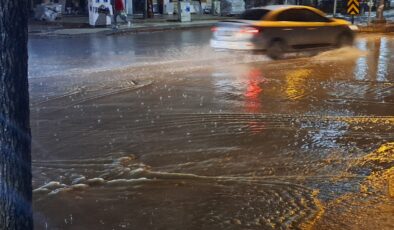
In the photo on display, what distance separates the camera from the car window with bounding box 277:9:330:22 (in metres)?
15.7

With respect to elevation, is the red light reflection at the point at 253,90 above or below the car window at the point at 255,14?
below

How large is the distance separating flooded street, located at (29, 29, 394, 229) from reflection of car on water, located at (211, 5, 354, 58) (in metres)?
1.44

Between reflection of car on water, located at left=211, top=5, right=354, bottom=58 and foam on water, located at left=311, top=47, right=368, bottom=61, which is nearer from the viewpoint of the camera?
reflection of car on water, located at left=211, top=5, right=354, bottom=58

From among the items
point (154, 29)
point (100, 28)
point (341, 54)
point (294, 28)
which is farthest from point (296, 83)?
point (100, 28)

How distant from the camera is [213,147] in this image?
7.09 m

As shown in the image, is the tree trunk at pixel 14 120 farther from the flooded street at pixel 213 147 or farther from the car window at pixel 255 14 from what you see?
the car window at pixel 255 14

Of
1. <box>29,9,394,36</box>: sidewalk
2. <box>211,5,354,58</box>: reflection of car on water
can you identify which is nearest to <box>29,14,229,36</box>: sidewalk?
<box>29,9,394,36</box>: sidewalk

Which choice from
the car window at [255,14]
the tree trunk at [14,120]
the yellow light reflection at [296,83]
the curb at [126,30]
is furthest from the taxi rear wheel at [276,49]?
the tree trunk at [14,120]

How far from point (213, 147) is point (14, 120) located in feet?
15.4

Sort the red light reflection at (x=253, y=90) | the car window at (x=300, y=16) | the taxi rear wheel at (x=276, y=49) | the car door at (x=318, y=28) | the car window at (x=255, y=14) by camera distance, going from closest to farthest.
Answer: the red light reflection at (x=253, y=90), the taxi rear wheel at (x=276, y=49), the car window at (x=255, y=14), the car window at (x=300, y=16), the car door at (x=318, y=28)

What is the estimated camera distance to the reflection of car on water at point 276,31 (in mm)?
15031

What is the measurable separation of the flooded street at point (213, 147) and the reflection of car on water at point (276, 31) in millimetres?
1440

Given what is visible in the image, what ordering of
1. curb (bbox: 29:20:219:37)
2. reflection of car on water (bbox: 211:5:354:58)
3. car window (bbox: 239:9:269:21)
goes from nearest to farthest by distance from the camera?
reflection of car on water (bbox: 211:5:354:58) < car window (bbox: 239:9:269:21) < curb (bbox: 29:20:219:37)

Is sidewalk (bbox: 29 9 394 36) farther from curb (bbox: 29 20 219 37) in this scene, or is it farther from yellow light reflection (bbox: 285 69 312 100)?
yellow light reflection (bbox: 285 69 312 100)
